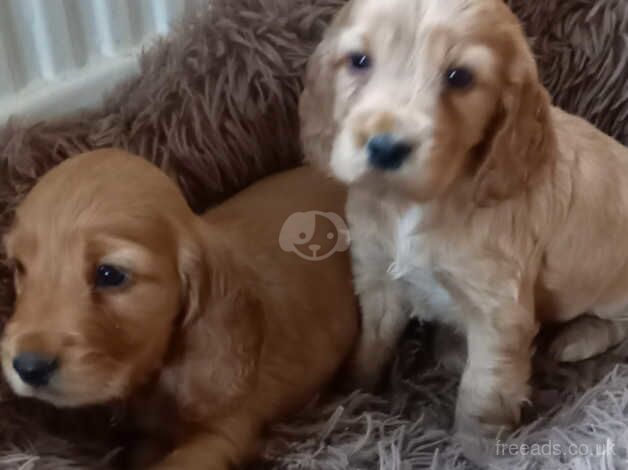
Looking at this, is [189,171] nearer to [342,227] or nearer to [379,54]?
[342,227]

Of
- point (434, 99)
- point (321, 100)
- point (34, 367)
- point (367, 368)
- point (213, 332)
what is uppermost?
point (434, 99)

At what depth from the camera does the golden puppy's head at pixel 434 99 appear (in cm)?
148

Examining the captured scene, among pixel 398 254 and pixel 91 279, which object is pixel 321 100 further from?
pixel 91 279

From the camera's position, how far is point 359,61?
1.58m

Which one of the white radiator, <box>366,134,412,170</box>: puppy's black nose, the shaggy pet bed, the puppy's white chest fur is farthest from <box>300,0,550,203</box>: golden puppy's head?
the white radiator

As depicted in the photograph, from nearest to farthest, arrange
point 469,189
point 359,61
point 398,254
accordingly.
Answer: point 359,61
point 469,189
point 398,254

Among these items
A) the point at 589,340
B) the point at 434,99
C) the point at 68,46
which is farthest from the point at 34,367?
the point at 589,340

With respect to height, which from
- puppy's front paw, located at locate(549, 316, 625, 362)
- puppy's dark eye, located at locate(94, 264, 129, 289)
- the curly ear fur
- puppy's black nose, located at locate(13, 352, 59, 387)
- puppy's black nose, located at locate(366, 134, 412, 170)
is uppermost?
puppy's black nose, located at locate(366, 134, 412, 170)

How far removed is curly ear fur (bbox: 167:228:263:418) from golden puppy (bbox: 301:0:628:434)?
24 cm

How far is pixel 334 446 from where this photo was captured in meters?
1.84

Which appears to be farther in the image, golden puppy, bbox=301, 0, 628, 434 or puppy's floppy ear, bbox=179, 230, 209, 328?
puppy's floppy ear, bbox=179, 230, 209, 328

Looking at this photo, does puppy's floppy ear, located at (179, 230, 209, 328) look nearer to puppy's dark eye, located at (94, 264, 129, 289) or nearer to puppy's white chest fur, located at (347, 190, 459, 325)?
puppy's dark eye, located at (94, 264, 129, 289)

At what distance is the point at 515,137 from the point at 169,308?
1.88 feet

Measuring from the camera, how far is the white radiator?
2.06 m
